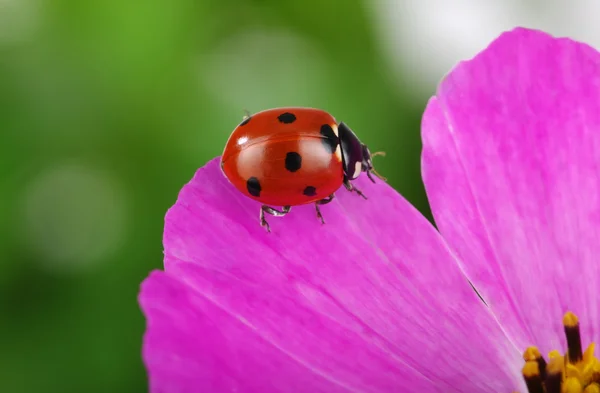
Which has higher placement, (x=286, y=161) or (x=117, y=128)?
(x=286, y=161)

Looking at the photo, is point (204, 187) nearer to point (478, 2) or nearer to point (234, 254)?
point (234, 254)

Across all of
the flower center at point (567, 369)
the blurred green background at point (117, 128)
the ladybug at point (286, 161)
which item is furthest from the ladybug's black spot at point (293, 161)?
the blurred green background at point (117, 128)

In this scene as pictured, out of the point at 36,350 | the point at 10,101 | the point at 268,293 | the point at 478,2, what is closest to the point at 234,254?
the point at 268,293

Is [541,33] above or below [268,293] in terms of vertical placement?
above

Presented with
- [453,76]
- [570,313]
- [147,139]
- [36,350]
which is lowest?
[36,350]

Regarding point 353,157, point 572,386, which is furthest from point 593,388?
point 353,157

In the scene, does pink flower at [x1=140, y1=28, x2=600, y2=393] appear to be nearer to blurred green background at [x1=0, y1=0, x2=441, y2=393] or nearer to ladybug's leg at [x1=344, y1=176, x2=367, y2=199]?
ladybug's leg at [x1=344, y1=176, x2=367, y2=199]

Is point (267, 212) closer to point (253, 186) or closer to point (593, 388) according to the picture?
point (253, 186)

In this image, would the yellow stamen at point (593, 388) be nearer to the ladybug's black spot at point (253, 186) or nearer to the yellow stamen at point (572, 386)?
the yellow stamen at point (572, 386)
